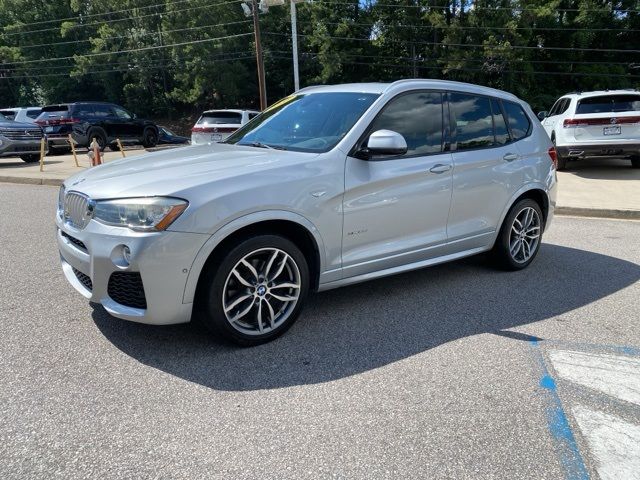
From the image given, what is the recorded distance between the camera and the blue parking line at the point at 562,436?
2.34 metres

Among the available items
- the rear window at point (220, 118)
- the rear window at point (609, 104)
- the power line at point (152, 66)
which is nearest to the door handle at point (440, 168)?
the rear window at point (609, 104)

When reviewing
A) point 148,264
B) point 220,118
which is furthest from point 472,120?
point 220,118

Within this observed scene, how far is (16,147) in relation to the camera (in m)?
16.0

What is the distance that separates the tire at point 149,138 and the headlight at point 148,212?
68.8 feet

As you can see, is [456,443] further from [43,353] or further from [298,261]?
[43,353]

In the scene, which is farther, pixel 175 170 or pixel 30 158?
pixel 30 158

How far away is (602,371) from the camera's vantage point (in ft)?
10.7

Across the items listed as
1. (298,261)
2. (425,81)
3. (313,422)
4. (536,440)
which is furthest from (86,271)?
(425,81)

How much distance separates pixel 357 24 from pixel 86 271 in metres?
41.6

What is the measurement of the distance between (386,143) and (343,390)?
1.74 meters

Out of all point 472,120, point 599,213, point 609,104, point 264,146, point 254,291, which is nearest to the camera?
point 254,291

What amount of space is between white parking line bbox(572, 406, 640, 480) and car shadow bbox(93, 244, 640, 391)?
1.06 meters

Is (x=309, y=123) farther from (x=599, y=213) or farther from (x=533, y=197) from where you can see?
(x=599, y=213)

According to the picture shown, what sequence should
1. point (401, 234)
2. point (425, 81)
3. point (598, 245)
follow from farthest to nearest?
point (598, 245)
point (425, 81)
point (401, 234)
